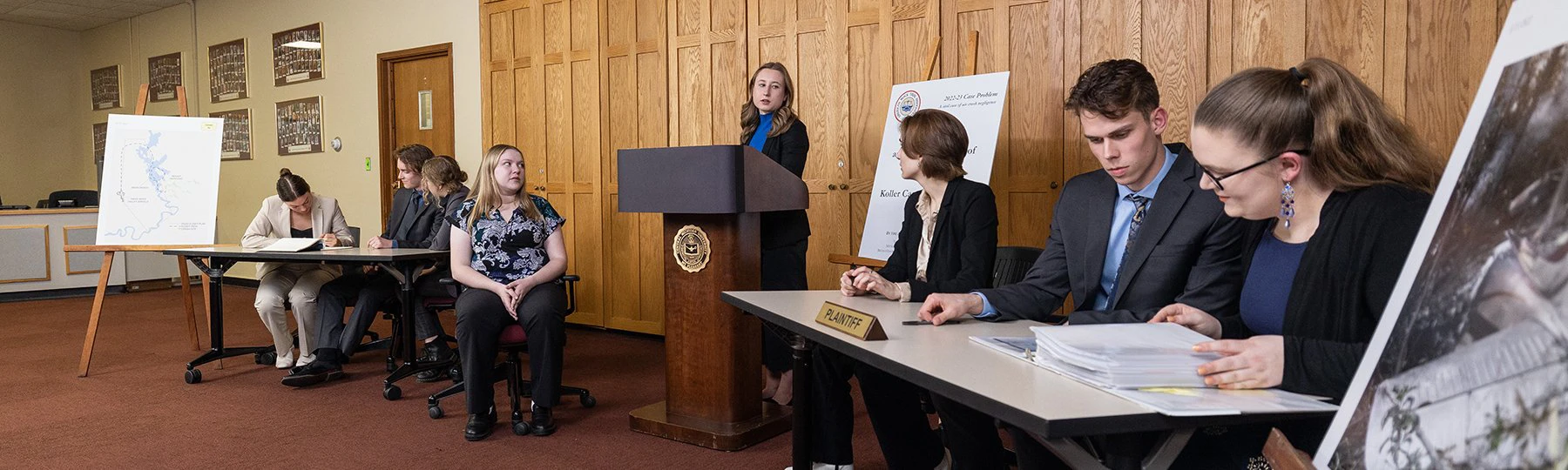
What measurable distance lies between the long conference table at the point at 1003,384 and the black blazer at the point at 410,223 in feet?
10.1

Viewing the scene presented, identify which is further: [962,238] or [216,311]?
[216,311]

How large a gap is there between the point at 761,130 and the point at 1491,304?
3522 millimetres

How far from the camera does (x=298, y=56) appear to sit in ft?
27.8

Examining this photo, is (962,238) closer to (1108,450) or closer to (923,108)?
(923,108)

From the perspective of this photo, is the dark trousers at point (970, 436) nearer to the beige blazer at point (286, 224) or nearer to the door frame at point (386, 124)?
the beige blazer at point (286, 224)

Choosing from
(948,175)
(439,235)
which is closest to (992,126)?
(948,175)

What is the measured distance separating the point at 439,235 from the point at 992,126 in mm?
2499

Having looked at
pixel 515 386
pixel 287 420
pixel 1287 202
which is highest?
pixel 1287 202

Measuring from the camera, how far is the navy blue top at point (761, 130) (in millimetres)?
4094

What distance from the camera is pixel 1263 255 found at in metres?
1.68

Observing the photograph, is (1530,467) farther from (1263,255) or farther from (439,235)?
(439,235)

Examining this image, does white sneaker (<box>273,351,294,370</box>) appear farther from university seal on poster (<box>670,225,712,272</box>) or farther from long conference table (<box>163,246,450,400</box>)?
university seal on poster (<box>670,225,712,272</box>)

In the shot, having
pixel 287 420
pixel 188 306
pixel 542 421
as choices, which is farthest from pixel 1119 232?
pixel 188 306

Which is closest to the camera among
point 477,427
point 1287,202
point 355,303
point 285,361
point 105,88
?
point 1287,202
